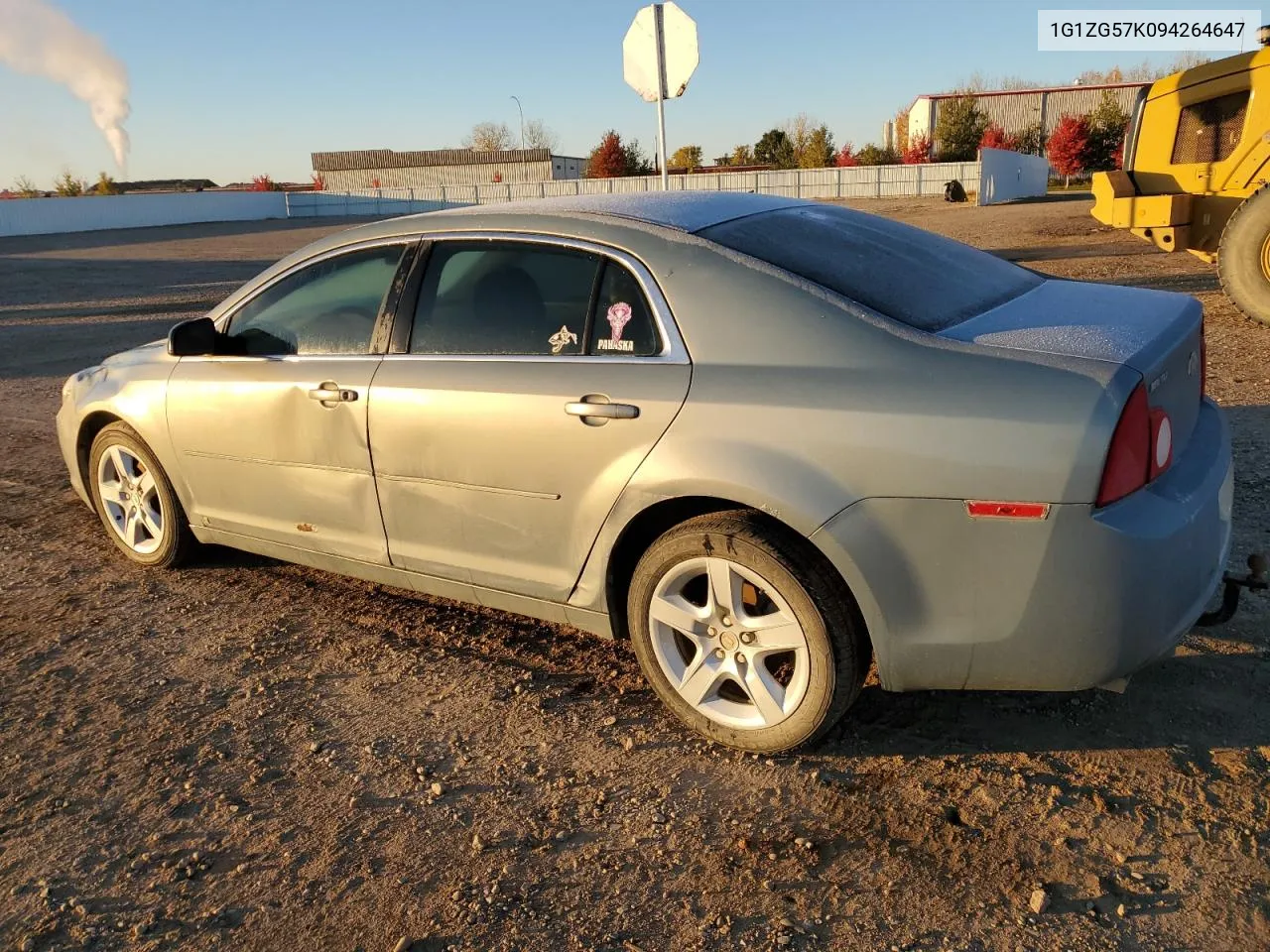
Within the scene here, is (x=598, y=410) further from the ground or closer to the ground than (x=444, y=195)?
closer to the ground

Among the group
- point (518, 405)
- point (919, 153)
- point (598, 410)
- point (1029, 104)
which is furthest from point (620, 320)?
point (1029, 104)

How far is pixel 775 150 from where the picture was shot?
228 feet

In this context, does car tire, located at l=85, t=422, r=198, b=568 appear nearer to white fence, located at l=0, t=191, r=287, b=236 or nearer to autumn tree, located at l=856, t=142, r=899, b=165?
white fence, located at l=0, t=191, r=287, b=236

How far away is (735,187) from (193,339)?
45.6m

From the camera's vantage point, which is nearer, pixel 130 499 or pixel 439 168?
pixel 130 499

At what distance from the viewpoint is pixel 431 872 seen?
2504 mm

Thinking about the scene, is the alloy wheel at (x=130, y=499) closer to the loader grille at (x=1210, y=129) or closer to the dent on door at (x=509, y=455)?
the dent on door at (x=509, y=455)

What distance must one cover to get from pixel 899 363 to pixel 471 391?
56.0 inches

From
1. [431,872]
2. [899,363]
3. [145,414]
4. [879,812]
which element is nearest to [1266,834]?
[879,812]

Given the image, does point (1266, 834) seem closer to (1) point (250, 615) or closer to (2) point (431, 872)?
(2) point (431, 872)

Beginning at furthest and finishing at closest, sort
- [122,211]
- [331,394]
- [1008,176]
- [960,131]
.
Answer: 1. [960,131]
2. [122,211]
3. [1008,176]
4. [331,394]

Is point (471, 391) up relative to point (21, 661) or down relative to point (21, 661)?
up

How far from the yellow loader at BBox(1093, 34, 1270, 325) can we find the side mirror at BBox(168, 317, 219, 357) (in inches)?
344

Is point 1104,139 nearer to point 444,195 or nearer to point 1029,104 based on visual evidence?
point 1029,104
